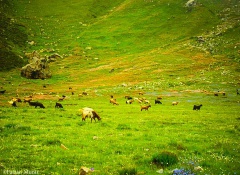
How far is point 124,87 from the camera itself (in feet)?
226

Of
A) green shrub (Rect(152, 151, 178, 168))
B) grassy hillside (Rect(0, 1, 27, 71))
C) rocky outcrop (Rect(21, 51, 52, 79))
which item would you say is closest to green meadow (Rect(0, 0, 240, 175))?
green shrub (Rect(152, 151, 178, 168))

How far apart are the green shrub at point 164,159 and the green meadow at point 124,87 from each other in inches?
2.0

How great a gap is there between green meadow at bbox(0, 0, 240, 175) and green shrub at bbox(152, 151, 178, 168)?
52mm

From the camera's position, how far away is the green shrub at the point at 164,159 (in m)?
11.9

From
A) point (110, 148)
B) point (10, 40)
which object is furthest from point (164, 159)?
point (10, 40)

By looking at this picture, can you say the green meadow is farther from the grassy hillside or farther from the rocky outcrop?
the rocky outcrop

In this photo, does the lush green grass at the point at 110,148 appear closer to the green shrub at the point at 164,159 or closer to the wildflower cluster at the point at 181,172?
the green shrub at the point at 164,159

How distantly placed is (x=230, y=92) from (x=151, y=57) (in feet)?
157

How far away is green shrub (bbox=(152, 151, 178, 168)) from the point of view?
11.9 meters

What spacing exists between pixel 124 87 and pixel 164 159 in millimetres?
56948

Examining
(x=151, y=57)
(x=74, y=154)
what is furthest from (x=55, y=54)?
(x=74, y=154)

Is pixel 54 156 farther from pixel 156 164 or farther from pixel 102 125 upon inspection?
pixel 102 125

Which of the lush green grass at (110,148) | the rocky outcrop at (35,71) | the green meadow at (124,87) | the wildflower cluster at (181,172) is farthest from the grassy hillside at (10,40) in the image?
the wildflower cluster at (181,172)

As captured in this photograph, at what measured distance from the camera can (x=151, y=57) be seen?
103 meters
